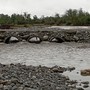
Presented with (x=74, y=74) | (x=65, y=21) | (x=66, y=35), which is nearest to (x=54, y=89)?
(x=74, y=74)

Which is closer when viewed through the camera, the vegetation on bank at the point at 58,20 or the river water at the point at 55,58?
the river water at the point at 55,58

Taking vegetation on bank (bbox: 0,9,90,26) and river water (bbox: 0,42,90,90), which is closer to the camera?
river water (bbox: 0,42,90,90)

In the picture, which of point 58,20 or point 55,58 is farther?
point 58,20

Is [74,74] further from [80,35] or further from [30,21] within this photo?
[30,21]

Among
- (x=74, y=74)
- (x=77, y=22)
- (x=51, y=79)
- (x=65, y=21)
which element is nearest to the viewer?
(x=51, y=79)

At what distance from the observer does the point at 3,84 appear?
65.9 ft

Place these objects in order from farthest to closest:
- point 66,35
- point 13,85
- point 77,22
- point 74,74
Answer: point 77,22, point 66,35, point 74,74, point 13,85

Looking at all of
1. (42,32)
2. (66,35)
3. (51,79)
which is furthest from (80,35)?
(51,79)

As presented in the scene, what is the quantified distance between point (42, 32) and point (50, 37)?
9.43ft

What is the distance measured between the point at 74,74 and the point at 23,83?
8718mm

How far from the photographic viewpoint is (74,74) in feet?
94.9

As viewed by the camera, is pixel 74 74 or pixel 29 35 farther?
pixel 29 35

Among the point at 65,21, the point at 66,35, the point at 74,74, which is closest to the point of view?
the point at 74,74

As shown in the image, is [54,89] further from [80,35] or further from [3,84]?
[80,35]
